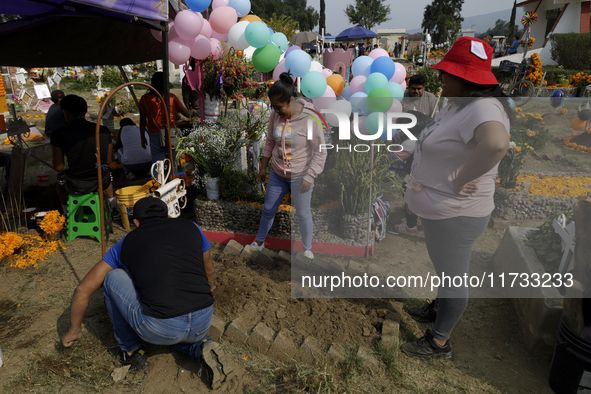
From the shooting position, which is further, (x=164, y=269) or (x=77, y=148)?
(x=77, y=148)

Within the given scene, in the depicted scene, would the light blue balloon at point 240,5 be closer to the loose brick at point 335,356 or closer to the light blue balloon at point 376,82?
the light blue balloon at point 376,82

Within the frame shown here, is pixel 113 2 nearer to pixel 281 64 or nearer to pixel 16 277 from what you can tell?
pixel 281 64

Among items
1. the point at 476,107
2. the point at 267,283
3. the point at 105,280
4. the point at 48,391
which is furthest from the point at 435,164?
the point at 48,391

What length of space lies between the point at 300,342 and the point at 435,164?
1.47 meters

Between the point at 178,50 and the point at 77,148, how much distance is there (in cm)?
177

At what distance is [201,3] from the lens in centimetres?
461

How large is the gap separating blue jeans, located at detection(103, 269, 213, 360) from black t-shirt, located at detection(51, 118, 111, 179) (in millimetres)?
2211

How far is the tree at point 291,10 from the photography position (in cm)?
→ 4838

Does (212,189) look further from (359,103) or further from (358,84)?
(358,84)

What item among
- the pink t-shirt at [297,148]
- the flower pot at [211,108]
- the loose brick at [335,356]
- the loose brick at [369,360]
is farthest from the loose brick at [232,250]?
the flower pot at [211,108]

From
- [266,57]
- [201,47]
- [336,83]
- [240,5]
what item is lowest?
[336,83]

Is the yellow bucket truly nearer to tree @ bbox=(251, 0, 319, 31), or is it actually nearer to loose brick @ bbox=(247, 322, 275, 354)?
loose brick @ bbox=(247, 322, 275, 354)

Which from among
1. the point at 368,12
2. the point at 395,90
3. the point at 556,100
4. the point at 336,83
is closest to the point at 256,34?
the point at 336,83

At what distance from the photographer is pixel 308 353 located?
7.67 feet
